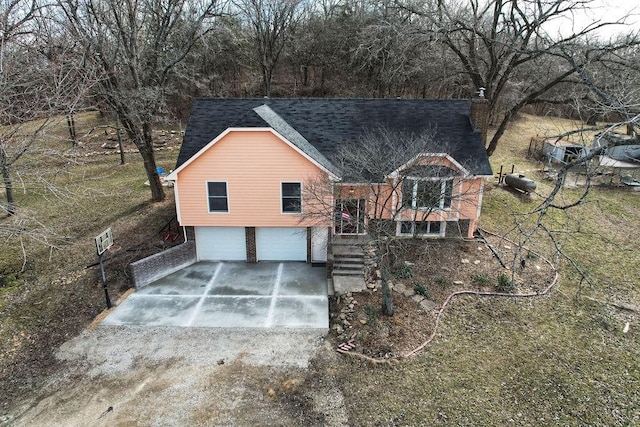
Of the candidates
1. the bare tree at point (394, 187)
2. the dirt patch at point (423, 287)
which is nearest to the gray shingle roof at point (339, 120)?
the bare tree at point (394, 187)

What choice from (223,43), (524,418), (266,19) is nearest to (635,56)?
(524,418)

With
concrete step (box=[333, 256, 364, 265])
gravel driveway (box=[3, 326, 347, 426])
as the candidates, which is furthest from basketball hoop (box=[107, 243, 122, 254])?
concrete step (box=[333, 256, 364, 265])

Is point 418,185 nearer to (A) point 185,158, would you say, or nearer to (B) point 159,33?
(A) point 185,158

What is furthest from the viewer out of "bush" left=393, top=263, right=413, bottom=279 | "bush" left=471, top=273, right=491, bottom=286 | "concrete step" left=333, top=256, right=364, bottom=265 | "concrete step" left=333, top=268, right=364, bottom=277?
"concrete step" left=333, top=256, right=364, bottom=265

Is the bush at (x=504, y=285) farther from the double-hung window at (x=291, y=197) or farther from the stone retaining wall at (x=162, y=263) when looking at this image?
the stone retaining wall at (x=162, y=263)

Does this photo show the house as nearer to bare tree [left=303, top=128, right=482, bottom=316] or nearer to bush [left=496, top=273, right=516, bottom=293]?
bare tree [left=303, top=128, right=482, bottom=316]

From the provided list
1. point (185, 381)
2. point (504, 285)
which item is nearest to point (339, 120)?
point (504, 285)

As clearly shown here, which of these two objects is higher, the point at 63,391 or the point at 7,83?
the point at 7,83
